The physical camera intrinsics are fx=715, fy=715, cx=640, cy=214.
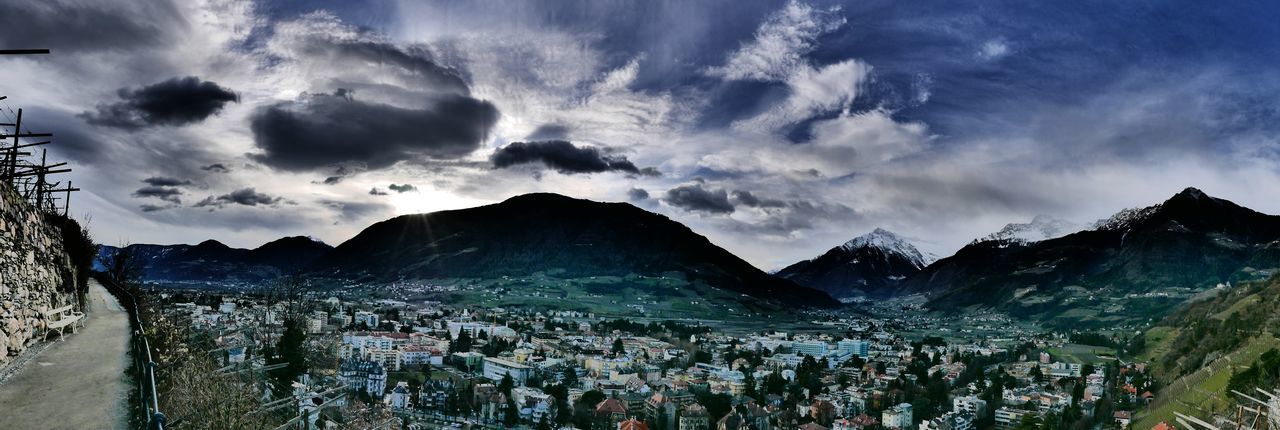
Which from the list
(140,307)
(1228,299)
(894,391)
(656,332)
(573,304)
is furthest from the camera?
(573,304)

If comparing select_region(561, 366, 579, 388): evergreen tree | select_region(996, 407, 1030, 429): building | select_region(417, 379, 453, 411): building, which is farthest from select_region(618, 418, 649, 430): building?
select_region(996, 407, 1030, 429): building

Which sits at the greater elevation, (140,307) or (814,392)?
(140,307)

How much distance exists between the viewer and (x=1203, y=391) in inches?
1495

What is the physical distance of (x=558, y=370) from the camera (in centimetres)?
5816

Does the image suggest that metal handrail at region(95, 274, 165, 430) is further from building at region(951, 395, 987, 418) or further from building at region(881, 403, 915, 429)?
building at region(951, 395, 987, 418)

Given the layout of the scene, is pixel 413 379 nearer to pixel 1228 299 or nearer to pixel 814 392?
pixel 814 392

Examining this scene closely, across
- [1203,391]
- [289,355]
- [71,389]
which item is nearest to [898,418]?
[1203,391]

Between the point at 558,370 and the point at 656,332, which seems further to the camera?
the point at 656,332

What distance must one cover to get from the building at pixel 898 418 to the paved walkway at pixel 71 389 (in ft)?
143

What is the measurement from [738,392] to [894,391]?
12.2 metres

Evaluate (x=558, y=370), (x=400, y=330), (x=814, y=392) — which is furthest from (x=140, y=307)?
(x=400, y=330)

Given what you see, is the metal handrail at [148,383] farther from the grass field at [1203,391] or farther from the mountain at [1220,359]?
the grass field at [1203,391]

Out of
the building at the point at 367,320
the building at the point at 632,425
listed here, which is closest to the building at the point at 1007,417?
the building at the point at 632,425

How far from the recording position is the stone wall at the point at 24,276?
10.2 meters
